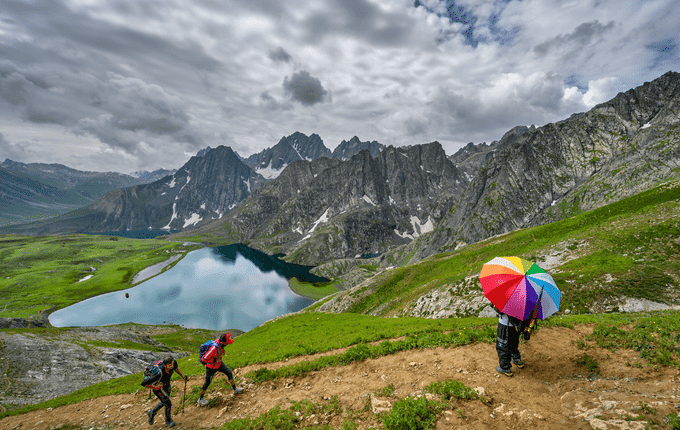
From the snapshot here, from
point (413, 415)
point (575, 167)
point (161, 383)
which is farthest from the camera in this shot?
point (575, 167)

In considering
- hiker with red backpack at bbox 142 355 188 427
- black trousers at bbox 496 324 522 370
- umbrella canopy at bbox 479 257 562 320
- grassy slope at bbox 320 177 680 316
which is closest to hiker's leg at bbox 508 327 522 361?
black trousers at bbox 496 324 522 370

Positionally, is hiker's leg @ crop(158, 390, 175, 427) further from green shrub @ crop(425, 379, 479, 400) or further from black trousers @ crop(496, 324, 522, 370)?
black trousers @ crop(496, 324, 522, 370)

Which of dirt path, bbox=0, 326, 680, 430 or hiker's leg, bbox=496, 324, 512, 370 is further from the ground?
hiker's leg, bbox=496, 324, 512, 370

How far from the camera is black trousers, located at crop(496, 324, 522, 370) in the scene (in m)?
10.9

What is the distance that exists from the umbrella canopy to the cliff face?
121389 mm

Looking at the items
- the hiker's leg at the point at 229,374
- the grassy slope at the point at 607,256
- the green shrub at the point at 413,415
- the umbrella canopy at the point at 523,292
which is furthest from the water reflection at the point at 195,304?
the umbrella canopy at the point at 523,292

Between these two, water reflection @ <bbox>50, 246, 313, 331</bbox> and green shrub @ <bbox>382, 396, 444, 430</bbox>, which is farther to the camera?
water reflection @ <bbox>50, 246, 313, 331</bbox>

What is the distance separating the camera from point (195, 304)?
130 meters

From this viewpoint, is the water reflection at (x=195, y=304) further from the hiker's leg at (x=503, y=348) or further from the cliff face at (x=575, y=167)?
the hiker's leg at (x=503, y=348)

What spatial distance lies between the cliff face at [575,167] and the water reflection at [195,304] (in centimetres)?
9931

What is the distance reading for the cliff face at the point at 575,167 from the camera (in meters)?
101

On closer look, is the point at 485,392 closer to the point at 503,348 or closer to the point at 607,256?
the point at 503,348

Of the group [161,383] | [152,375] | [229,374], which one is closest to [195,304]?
[161,383]

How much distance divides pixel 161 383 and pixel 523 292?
1887 centimetres
